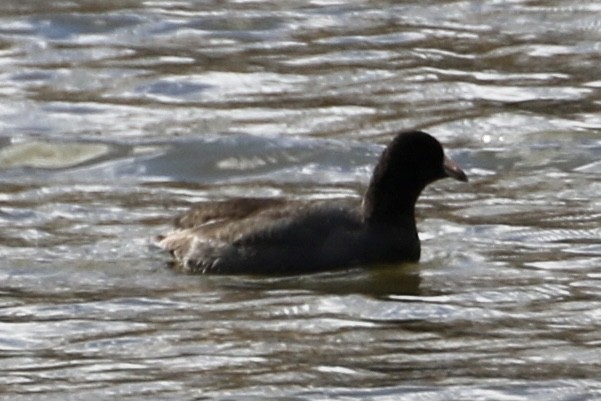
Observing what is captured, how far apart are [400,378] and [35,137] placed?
6625 mm

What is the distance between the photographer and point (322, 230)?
13.1 meters

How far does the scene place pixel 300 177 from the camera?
15.8 m

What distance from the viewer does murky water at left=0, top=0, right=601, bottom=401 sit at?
10.8 metres

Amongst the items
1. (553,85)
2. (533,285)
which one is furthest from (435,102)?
(533,285)

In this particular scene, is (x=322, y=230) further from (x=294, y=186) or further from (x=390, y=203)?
(x=294, y=186)

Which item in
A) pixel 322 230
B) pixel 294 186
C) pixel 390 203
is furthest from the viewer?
pixel 294 186

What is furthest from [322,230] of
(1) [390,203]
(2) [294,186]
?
(2) [294,186]

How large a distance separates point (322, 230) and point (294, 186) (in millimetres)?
2433

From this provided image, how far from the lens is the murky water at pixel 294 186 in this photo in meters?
10.8

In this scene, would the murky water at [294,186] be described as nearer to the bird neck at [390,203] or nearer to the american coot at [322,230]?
the american coot at [322,230]

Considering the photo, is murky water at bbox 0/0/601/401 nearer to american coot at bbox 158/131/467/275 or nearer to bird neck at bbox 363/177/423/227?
american coot at bbox 158/131/467/275

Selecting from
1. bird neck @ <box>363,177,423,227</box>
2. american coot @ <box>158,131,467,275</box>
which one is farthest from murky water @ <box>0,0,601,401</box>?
bird neck @ <box>363,177,423,227</box>

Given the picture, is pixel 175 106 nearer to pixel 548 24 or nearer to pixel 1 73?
pixel 1 73

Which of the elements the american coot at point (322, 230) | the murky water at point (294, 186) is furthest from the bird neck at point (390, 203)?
the murky water at point (294, 186)
